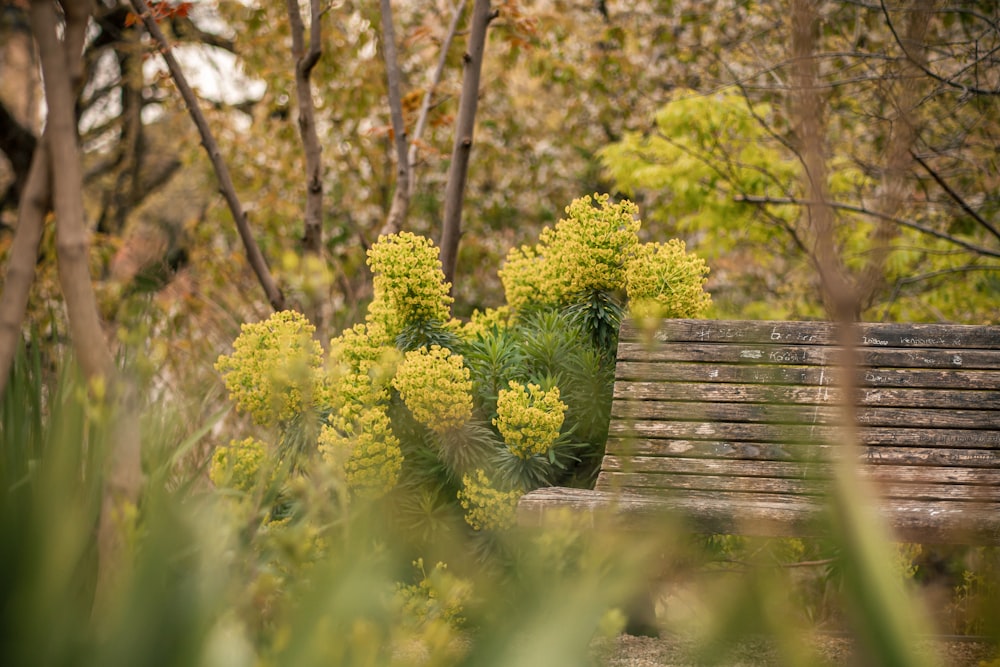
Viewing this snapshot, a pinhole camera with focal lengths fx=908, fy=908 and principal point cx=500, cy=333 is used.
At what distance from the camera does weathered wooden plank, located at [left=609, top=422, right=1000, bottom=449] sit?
9.21ft

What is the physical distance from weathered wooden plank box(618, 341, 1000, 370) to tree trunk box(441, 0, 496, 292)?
51.7 inches

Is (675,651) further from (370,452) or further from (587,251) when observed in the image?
(587,251)

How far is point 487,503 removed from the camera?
9.20ft

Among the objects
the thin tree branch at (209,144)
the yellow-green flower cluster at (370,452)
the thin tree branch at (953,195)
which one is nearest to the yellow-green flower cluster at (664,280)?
the yellow-green flower cluster at (370,452)

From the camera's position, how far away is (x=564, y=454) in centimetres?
299

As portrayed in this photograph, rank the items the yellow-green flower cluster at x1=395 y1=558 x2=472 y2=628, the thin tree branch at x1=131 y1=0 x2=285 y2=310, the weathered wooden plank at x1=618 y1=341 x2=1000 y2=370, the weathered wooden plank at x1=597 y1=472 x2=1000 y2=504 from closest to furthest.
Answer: the yellow-green flower cluster at x1=395 y1=558 x2=472 y2=628 → the weathered wooden plank at x1=597 y1=472 x2=1000 y2=504 → the weathered wooden plank at x1=618 y1=341 x2=1000 y2=370 → the thin tree branch at x1=131 y1=0 x2=285 y2=310

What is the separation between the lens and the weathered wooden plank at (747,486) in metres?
2.60

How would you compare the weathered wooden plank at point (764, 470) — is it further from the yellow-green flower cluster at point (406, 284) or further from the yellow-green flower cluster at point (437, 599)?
the yellow-green flower cluster at point (406, 284)

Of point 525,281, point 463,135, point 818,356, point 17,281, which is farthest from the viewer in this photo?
point 463,135

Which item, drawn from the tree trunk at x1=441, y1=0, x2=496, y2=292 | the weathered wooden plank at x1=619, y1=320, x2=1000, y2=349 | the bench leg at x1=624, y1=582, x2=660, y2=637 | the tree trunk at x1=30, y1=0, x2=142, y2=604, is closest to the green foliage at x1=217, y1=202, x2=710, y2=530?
the weathered wooden plank at x1=619, y1=320, x2=1000, y2=349

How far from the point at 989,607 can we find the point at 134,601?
0.84m

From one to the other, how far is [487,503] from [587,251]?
0.95 metres

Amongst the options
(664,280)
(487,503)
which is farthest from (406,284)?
(664,280)

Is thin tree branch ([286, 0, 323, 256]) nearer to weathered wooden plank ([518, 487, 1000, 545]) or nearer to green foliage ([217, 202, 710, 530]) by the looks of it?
green foliage ([217, 202, 710, 530])
